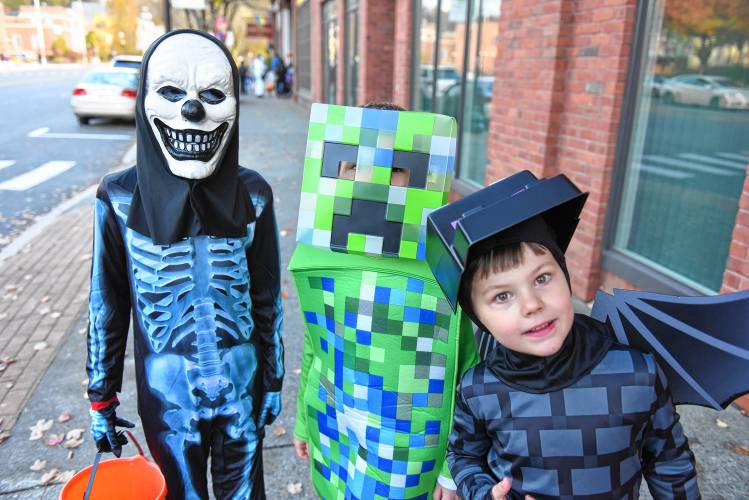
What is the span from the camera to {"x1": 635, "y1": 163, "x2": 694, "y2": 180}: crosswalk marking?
14.0 feet

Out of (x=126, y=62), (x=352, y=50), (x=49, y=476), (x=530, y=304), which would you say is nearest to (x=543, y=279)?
(x=530, y=304)

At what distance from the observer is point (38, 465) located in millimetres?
3148

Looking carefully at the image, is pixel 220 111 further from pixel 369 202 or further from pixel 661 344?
pixel 661 344

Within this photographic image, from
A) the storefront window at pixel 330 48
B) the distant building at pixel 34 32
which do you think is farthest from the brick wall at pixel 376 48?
the distant building at pixel 34 32

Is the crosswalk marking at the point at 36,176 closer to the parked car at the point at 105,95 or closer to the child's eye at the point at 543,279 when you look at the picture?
the parked car at the point at 105,95

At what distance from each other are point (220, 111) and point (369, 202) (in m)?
0.55

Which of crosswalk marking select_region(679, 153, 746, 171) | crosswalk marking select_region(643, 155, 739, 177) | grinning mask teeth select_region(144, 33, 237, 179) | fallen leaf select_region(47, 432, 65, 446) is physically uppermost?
grinning mask teeth select_region(144, 33, 237, 179)

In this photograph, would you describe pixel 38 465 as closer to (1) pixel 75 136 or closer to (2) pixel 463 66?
(2) pixel 463 66

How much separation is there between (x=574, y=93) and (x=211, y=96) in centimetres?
378

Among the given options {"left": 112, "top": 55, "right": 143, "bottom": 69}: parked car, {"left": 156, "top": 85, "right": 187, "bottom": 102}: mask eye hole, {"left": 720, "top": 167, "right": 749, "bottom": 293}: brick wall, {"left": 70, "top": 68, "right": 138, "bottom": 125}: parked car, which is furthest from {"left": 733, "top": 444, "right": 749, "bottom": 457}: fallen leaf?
{"left": 112, "top": 55, "right": 143, "bottom": 69}: parked car

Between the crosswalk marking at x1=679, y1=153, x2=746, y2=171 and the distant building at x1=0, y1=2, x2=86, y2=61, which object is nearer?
the crosswalk marking at x1=679, y1=153, x2=746, y2=171

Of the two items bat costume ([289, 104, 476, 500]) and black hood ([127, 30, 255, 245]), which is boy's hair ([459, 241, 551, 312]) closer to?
bat costume ([289, 104, 476, 500])

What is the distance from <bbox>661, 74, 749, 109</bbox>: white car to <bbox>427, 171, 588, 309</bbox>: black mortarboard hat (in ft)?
10.2

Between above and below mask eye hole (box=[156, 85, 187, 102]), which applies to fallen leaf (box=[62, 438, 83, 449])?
below
